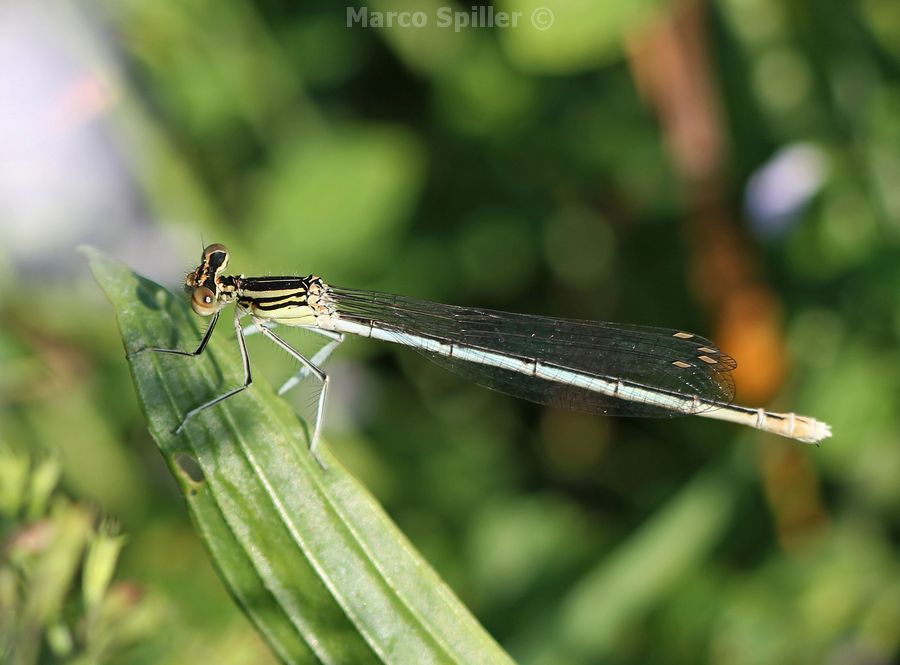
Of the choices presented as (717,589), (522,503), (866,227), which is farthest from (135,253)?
(866,227)

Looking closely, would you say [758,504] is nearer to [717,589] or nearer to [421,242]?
[717,589]

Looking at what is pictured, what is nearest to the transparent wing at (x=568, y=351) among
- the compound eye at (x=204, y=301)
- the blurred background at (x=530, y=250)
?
the blurred background at (x=530, y=250)

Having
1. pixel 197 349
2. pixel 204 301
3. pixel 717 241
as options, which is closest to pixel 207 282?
pixel 204 301

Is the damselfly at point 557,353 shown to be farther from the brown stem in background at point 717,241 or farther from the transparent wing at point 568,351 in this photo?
the brown stem in background at point 717,241

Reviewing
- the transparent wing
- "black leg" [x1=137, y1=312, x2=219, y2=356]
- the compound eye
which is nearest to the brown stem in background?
the transparent wing

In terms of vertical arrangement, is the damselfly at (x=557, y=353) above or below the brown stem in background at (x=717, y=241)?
below
